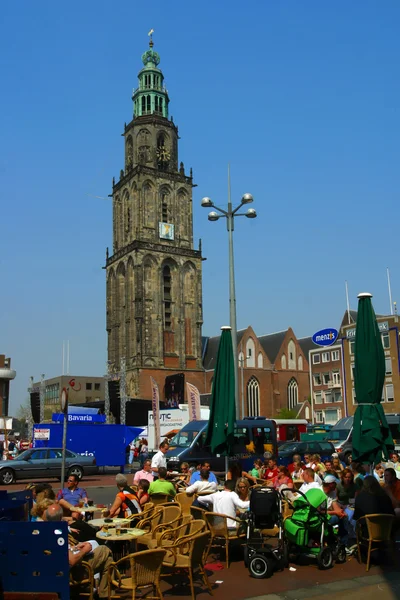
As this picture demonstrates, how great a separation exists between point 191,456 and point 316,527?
14.8 metres

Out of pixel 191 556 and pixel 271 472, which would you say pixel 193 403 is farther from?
pixel 191 556

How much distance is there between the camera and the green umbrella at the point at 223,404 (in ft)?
39.7

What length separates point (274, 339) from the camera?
7688 centimetres

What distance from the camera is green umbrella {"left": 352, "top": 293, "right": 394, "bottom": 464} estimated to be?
966 centimetres

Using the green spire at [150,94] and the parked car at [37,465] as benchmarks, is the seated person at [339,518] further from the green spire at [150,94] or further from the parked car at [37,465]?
the green spire at [150,94]

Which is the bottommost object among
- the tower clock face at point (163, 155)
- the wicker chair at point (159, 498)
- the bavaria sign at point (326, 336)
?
the wicker chair at point (159, 498)

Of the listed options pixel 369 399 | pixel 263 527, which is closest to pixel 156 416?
pixel 369 399

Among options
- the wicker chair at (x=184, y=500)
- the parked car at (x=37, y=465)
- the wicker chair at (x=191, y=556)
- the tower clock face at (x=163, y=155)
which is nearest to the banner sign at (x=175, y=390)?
the tower clock face at (x=163, y=155)

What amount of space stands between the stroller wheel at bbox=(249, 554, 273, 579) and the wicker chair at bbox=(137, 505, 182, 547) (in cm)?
107

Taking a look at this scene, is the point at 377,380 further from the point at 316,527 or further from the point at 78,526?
the point at 78,526

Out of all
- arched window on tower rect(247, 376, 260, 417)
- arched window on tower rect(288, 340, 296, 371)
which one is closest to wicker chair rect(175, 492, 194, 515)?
arched window on tower rect(247, 376, 260, 417)

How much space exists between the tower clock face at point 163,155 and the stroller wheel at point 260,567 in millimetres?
66984

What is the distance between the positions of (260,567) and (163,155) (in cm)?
6764

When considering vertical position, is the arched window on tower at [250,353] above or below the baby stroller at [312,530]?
above
